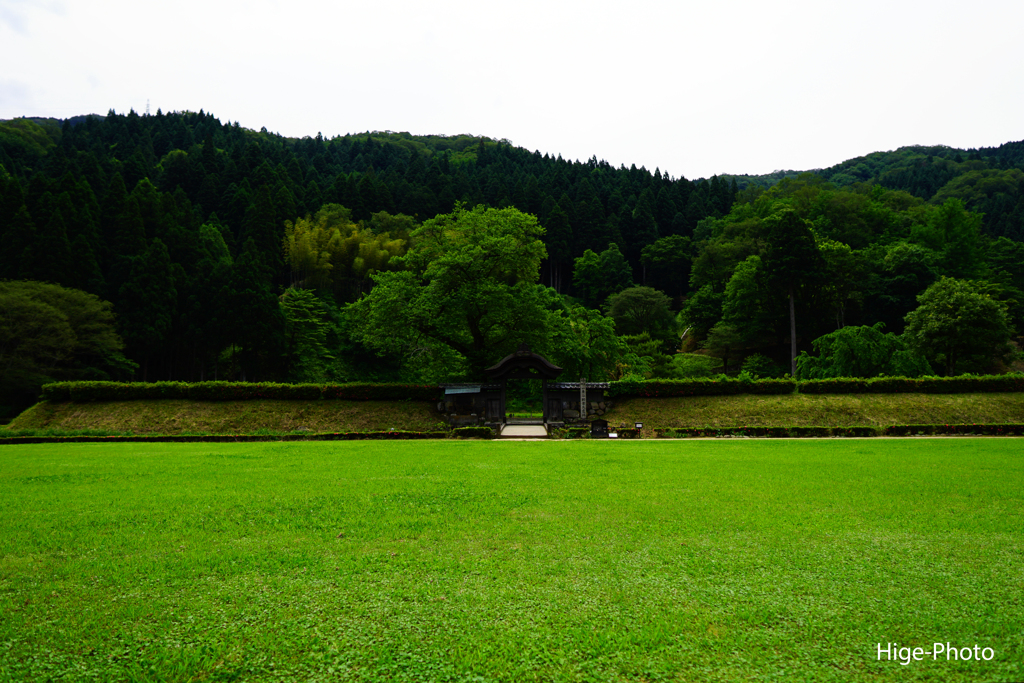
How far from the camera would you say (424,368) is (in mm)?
31422

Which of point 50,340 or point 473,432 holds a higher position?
point 50,340

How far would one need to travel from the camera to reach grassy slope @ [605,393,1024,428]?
25.7m

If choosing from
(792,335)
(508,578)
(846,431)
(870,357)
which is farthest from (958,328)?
(508,578)

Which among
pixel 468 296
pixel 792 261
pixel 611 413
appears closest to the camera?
pixel 611 413

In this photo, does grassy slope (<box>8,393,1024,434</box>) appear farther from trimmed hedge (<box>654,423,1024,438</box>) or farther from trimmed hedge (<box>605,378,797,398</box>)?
trimmed hedge (<box>654,423,1024,438</box>)

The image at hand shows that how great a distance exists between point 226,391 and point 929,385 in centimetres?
3579

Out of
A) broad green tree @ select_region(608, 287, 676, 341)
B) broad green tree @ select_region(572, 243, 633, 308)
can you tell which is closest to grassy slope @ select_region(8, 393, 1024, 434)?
broad green tree @ select_region(608, 287, 676, 341)

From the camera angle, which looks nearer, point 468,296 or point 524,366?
point 524,366

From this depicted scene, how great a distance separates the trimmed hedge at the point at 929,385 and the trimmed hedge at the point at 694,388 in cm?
175

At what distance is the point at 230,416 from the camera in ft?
88.1

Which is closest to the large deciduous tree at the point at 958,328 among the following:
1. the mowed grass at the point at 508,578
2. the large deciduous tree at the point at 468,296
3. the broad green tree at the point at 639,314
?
the broad green tree at the point at 639,314

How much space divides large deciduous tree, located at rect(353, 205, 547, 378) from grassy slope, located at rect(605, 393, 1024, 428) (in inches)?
307

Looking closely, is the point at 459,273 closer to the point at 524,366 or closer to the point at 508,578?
the point at 524,366

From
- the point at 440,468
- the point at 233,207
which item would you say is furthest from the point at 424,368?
the point at 233,207
